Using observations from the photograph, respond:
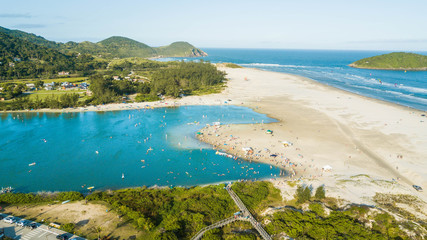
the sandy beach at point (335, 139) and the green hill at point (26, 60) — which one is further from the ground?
the green hill at point (26, 60)

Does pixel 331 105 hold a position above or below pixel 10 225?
above

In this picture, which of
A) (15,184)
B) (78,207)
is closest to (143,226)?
(78,207)

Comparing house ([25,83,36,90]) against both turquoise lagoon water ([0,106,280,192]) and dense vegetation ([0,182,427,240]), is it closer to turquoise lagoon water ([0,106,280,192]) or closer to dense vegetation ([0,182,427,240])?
turquoise lagoon water ([0,106,280,192])

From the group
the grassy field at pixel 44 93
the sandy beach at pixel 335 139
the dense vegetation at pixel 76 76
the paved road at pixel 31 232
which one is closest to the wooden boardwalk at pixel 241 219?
the sandy beach at pixel 335 139

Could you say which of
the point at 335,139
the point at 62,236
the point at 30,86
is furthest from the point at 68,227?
the point at 30,86

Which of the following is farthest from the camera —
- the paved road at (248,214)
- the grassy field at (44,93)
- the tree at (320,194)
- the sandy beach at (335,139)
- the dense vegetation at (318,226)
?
the grassy field at (44,93)

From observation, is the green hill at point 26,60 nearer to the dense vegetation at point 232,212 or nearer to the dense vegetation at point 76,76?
the dense vegetation at point 76,76

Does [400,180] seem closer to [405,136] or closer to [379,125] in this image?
[405,136]
